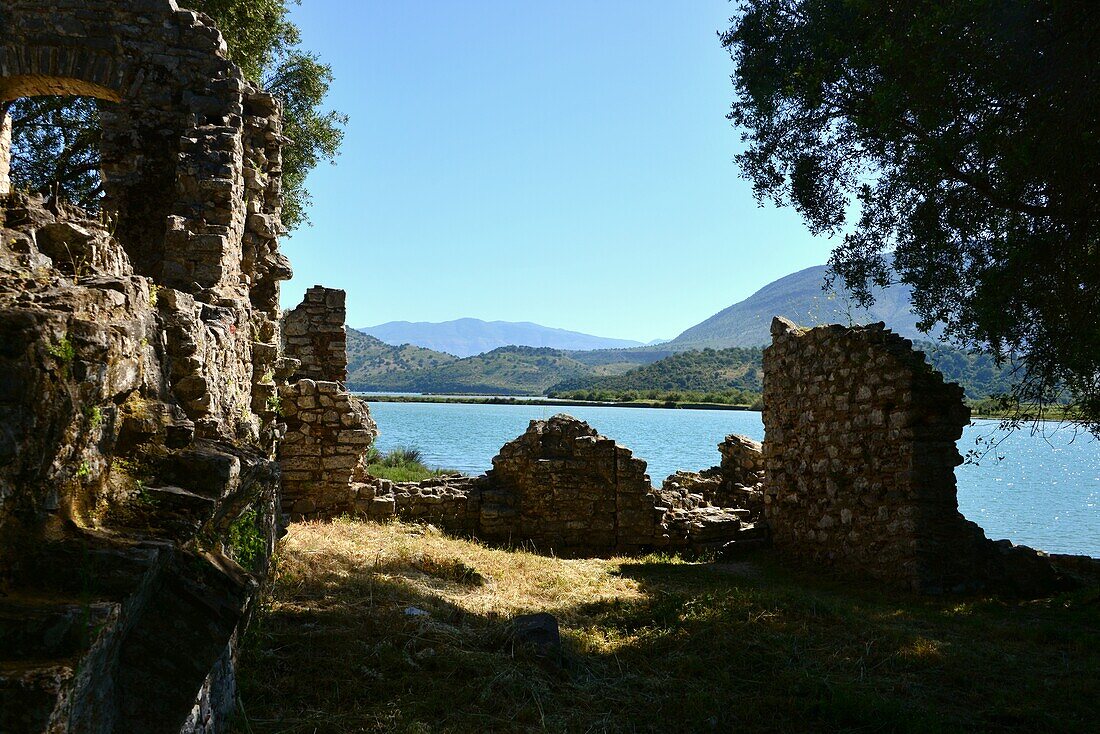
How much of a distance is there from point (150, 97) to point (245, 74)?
9637mm

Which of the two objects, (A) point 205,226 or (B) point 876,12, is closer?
(A) point 205,226

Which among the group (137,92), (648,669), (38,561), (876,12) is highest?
(876,12)

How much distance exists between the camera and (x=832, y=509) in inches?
408

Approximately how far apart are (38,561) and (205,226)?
5.06 m

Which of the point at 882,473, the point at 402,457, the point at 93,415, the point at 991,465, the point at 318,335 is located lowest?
the point at 991,465

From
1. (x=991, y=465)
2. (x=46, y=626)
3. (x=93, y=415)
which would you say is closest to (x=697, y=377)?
(x=991, y=465)

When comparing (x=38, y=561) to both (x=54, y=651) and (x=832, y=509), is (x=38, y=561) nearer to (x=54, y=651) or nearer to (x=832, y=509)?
(x=54, y=651)

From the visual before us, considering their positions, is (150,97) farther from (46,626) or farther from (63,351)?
(46,626)

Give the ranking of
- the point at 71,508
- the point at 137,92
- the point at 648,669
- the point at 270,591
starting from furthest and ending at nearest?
the point at 137,92, the point at 270,591, the point at 648,669, the point at 71,508

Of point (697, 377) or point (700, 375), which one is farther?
point (700, 375)

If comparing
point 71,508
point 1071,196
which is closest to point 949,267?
point 1071,196

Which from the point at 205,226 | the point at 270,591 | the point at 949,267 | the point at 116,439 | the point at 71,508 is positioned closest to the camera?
the point at 71,508

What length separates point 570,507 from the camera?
11867mm

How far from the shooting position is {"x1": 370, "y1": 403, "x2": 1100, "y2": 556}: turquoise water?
14266 mm
